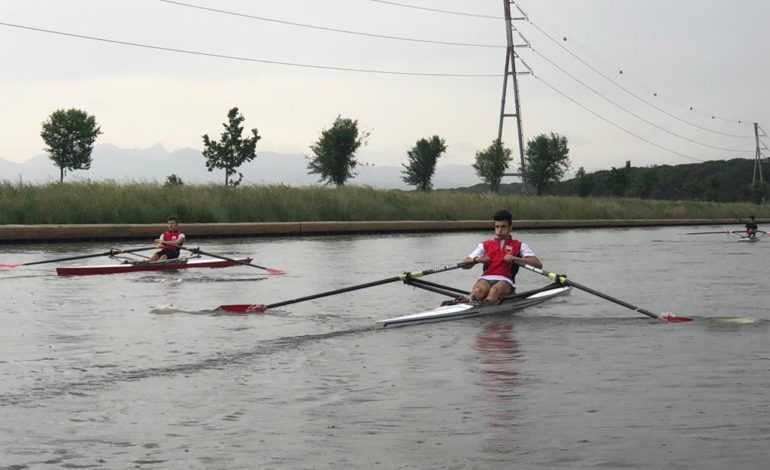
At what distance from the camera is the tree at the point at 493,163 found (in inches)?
3275

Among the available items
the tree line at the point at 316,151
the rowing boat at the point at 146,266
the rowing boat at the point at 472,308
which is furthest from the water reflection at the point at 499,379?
the tree line at the point at 316,151

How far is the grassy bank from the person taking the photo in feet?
111

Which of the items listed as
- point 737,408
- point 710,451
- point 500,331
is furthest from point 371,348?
point 710,451

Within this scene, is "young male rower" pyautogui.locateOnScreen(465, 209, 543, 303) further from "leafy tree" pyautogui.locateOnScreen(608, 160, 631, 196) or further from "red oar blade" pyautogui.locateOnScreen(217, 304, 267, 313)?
"leafy tree" pyautogui.locateOnScreen(608, 160, 631, 196)

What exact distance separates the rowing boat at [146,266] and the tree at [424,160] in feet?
186

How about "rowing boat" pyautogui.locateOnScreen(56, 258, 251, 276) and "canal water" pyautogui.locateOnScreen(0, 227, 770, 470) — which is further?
"rowing boat" pyautogui.locateOnScreen(56, 258, 251, 276)

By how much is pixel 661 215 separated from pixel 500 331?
56.5 meters

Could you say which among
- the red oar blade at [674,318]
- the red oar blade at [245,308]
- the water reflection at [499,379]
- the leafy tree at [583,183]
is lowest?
the water reflection at [499,379]

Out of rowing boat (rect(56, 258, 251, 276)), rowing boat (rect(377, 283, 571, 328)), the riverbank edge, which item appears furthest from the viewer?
the riverbank edge

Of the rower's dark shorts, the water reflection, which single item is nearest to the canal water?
the water reflection

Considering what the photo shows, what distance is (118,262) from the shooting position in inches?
926

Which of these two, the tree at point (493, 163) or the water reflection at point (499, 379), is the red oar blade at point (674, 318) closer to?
the water reflection at point (499, 379)

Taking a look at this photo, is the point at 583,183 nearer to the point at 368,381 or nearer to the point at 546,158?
the point at 546,158

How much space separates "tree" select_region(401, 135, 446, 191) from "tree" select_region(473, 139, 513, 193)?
4.27 meters
